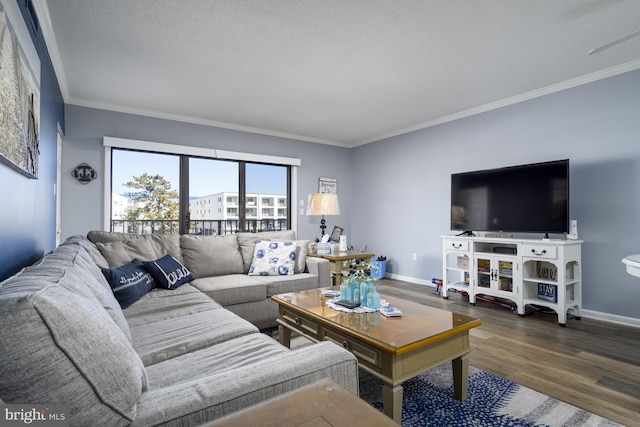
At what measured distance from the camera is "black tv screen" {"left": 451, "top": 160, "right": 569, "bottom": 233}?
3139mm

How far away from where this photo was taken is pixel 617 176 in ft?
9.89

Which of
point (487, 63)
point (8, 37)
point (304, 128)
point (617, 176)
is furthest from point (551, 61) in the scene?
point (8, 37)

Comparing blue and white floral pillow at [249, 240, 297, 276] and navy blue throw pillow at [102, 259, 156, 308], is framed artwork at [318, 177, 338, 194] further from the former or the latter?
navy blue throw pillow at [102, 259, 156, 308]


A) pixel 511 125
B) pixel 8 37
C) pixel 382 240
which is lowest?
pixel 382 240

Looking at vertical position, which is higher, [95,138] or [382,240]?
[95,138]

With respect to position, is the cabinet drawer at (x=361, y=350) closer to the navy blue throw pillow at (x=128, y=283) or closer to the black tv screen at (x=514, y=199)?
the navy blue throw pillow at (x=128, y=283)

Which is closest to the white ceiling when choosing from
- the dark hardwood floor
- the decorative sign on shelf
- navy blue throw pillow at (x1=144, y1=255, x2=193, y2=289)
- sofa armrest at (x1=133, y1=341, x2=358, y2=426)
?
the decorative sign on shelf

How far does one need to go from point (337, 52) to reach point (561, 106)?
2.56m

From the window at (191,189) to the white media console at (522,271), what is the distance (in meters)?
2.80

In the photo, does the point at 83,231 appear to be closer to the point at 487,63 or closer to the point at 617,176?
the point at 487,63

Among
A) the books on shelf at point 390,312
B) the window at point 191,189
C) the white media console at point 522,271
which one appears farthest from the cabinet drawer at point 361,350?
the window at point 191,189

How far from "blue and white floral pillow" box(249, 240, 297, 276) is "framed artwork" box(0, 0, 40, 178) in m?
1.88

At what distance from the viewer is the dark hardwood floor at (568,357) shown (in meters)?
1.78

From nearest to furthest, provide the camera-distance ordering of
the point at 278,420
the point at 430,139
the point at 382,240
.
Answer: the point at 278,420, the point at 430,139, the point at 382,240
